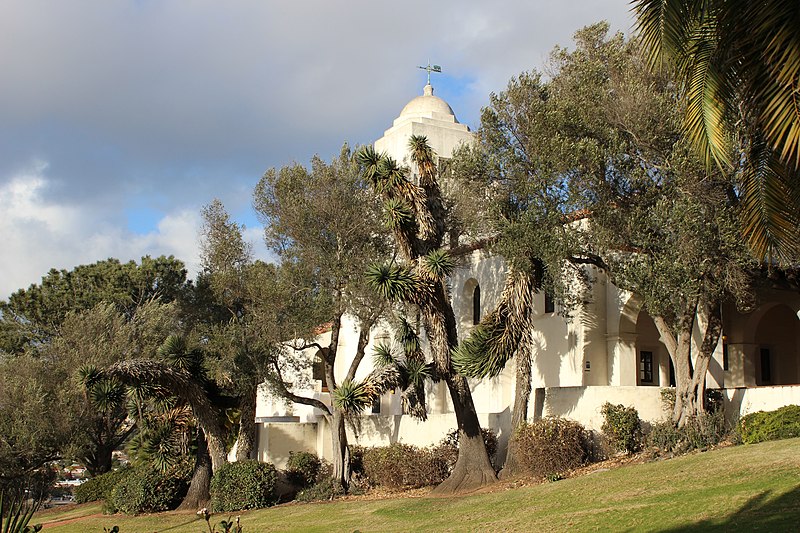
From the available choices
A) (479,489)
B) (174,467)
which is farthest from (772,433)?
(174,467)

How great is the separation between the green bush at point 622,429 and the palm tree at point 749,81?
432 inches

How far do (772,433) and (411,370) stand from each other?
8137 millimetres

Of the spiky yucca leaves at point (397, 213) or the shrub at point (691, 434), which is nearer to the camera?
the shrub at point (691, 434)

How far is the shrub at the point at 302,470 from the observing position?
2659cm

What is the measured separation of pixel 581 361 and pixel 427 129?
1228cm

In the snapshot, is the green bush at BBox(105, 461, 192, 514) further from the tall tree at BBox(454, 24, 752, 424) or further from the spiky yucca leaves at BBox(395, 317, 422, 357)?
the tall tree at BBox(454, 24, 752, 424)

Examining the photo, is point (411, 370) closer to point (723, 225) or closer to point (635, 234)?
point (635, 234)

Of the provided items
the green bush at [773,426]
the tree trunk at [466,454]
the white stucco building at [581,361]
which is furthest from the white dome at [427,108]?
the green bush at [773,426]

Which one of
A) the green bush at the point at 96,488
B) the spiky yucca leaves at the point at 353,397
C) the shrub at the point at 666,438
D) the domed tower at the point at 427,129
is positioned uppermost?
the domed tower at the point at 427,129

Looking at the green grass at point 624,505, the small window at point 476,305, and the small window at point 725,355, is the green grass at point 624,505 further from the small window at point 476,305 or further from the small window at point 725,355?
the small window at point 476,305

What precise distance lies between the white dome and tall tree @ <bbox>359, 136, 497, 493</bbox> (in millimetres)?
14213

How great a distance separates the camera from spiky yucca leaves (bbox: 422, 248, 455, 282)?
64.1 ft

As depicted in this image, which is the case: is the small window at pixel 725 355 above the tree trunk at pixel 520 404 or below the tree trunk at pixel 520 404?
above

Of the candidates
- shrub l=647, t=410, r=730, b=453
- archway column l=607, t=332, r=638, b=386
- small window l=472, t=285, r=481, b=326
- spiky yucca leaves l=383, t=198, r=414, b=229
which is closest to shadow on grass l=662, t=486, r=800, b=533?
shrub l=647, t=410, r=730, b=453
